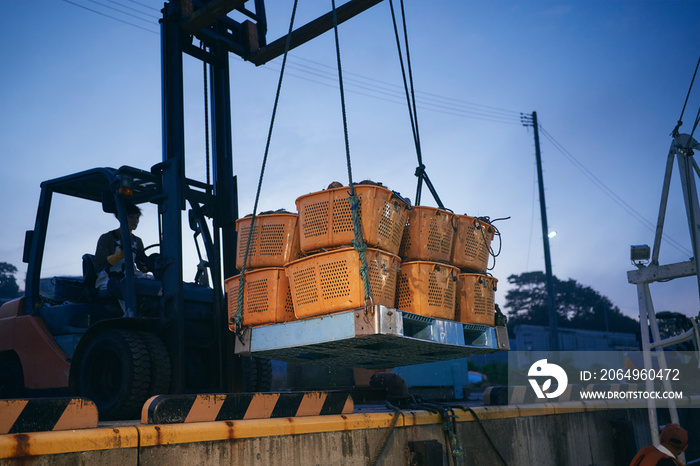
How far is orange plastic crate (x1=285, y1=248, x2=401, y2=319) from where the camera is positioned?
12.8ft

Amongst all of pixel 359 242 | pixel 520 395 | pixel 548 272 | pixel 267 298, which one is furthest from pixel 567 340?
pixel 359 242

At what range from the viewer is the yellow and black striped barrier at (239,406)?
3.05 meters

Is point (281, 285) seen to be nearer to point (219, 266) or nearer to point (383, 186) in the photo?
point (383, 186)

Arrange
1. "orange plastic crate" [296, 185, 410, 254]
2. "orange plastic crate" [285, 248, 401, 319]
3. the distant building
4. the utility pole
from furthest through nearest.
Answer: the distant building → the utility pole → "orange plastic crate" [296, 185, 410, 254] → "orange plastic crate" [285, 248, 401, 319]

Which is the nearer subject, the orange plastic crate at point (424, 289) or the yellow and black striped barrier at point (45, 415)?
the yellow and black striped barrier at point (45, 415)

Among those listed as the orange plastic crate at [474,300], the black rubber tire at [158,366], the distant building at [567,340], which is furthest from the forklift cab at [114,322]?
the distant building at [567,340]

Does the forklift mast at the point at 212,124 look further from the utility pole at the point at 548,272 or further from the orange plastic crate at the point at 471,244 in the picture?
the utility pole at the point at 548,272

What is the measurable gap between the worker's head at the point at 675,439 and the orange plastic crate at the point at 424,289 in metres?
2.18

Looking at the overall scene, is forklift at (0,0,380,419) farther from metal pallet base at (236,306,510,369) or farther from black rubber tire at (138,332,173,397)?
metal pallet base at (236,306,510,369)

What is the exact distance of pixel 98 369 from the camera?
16.4ft

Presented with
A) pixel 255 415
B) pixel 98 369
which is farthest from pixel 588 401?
pixel 98 369

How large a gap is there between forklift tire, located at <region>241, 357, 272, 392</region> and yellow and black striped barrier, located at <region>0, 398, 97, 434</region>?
311 cm

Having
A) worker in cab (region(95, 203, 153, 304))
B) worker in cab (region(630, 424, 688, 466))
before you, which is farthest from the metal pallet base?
worker in cab (region(95, 203, 153, 304))

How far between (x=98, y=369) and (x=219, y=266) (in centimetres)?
161
